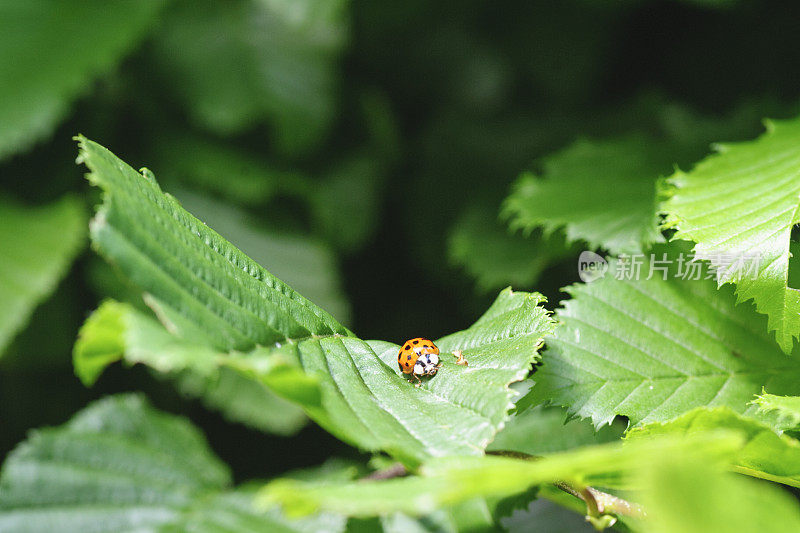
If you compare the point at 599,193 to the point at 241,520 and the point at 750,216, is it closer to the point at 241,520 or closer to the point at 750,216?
the point at 750,216

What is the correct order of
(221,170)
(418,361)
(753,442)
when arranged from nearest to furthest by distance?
(753,442) < (418,361) < (221,170)

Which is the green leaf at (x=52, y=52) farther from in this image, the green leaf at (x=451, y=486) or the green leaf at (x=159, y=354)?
the green leaf at (x=451, y=486)

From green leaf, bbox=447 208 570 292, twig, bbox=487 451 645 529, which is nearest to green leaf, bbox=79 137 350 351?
twig, bbox=487 451 645 529

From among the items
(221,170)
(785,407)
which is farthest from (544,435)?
(221,170)

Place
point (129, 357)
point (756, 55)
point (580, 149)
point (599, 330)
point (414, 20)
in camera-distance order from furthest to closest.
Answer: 1. point (414, 20)
2. point (756, 55)
3. point (580, 149)
4. point (599, 330)
5. point (129, 357)

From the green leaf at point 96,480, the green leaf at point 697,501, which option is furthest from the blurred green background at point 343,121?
the green leaf at point 697,501

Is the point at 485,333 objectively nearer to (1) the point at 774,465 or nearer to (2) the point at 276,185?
(1) the point at 774,465

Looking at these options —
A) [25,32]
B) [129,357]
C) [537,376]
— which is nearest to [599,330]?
[537,376]
